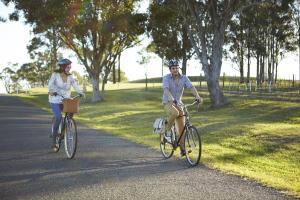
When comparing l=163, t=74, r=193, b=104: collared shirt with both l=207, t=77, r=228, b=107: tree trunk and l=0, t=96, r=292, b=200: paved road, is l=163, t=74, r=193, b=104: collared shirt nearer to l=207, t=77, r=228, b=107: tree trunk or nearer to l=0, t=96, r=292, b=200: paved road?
l=0, t=96, r=292, b=200: paved road

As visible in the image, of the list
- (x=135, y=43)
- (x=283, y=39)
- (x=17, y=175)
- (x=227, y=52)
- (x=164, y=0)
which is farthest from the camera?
(x=227, y=52)

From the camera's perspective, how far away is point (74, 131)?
406 inches

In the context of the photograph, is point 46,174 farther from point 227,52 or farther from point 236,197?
point 227,52

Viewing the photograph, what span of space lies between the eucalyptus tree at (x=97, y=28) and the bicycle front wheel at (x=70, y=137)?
75.2ft

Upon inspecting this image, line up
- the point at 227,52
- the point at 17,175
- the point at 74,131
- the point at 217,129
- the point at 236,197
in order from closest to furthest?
the point at 236,197 < the point at 17,175 < the point at 74,131 < the point at 217,129 < the point at 227,52

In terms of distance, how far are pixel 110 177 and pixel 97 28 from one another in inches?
1224

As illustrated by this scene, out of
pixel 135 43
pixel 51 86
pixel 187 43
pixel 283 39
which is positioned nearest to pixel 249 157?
pixel 51 86

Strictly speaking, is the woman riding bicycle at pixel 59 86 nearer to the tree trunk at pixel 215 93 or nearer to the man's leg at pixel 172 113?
the man's leg at pixel 172 113

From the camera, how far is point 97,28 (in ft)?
126

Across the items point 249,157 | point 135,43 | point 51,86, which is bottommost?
point 249,157

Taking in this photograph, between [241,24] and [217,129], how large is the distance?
140 feet

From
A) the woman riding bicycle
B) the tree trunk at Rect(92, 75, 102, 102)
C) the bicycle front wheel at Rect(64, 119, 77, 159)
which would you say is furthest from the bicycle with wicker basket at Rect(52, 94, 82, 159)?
the tree trunk at Rect(92, 75, 102, 102)

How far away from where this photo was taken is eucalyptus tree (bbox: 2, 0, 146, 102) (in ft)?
117

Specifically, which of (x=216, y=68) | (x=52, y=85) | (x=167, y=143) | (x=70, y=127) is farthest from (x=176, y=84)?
(x=216, y=68)
